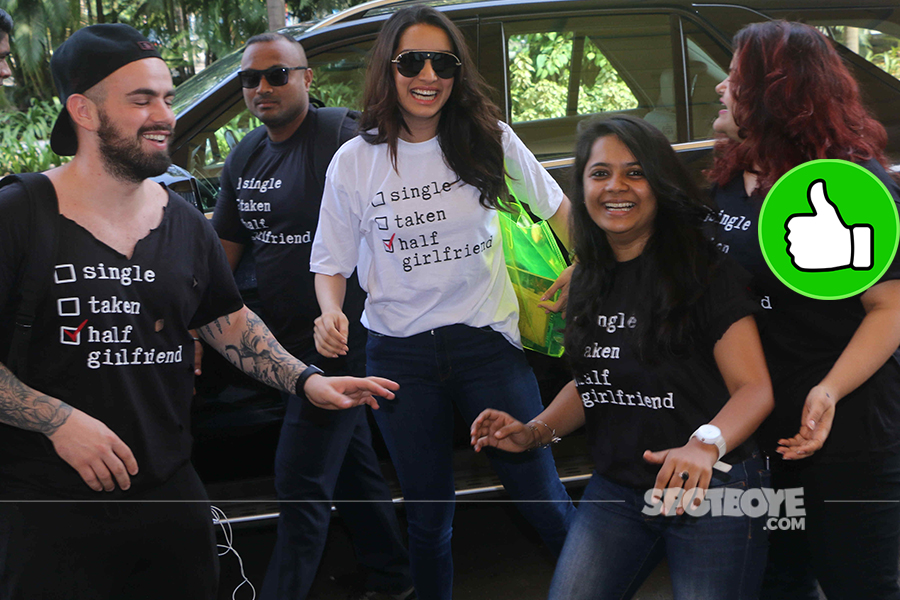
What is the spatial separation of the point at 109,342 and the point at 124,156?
0.38m

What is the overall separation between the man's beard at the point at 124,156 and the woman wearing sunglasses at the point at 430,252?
1.79 feet

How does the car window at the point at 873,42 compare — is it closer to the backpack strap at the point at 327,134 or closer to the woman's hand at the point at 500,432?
the backpack strap at the point at 327,134

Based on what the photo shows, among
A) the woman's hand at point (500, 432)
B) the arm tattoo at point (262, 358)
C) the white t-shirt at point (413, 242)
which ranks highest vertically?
the white t-shirt at point (413, 242)

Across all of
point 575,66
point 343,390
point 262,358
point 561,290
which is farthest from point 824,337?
point 575,66

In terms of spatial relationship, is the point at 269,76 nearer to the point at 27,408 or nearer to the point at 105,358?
the point at 105,358

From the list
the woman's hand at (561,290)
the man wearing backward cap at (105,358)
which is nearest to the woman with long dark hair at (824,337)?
the woman's hand at (561,290)

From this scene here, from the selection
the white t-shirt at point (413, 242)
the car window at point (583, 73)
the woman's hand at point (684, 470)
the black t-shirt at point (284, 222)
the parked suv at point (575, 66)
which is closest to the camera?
the woman's hand at point (684, 470)

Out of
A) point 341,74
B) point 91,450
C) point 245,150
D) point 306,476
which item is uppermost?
point 341,74

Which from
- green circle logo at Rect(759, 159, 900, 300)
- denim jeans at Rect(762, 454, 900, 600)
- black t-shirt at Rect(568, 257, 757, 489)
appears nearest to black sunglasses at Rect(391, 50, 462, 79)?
black t-shirt at Rect(568, 257, 757, 489)

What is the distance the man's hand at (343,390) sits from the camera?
1.88 m

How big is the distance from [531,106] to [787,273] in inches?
59.2

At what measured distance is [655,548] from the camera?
1.73 metres

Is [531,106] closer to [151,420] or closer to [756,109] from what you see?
[756,109]

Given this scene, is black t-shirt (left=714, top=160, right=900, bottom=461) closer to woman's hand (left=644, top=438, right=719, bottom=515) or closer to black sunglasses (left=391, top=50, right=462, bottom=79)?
woman's hand (left=644, top=438, right=719, bottom=515)
